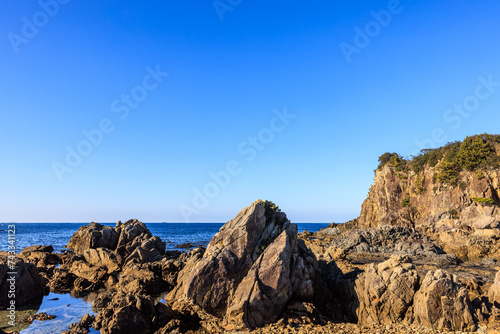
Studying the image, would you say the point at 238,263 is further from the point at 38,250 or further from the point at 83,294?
the point at 38,250

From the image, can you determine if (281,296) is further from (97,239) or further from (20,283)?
(97,239)

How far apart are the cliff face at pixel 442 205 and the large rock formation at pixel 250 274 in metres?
35.9

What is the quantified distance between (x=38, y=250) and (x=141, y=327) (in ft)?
109

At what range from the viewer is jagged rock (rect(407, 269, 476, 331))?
14.4 meters

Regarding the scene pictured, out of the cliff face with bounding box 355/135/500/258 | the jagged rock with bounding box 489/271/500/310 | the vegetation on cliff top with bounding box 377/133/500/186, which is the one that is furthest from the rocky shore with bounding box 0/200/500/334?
the vegetation on cliff top with bounding box 377/133/500/186

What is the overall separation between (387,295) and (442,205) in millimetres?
57777

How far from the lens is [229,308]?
1530 cm

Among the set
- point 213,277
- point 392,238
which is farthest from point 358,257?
point 213,277

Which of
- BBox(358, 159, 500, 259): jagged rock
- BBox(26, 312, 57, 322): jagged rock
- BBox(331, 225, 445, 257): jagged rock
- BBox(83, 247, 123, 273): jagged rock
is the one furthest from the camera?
BBox(358, 159, 500, 259): jagged rock

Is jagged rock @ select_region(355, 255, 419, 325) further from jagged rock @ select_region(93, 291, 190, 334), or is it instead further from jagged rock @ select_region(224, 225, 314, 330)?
jagged rock @ select_region(93, 291, 190, 334)

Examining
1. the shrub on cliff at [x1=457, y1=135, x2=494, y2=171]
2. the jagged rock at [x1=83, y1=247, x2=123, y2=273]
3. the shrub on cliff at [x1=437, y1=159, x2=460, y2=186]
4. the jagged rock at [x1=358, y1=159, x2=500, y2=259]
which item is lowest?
the jagged rock at [x1=83, y1=247, x2=123, y2=273]

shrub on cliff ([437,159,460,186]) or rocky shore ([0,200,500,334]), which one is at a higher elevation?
shrub on cliff ([437,159,460,186])

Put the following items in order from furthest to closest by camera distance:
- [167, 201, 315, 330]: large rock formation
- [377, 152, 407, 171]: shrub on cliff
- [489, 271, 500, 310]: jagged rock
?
1. [377, 152, 407, 171]: shrub on cliff
2. [489, 271, 500, 310]: jagged rock
3. [167, 201, 315, 330]: large rock formation

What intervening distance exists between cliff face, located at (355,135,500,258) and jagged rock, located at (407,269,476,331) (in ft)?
106
